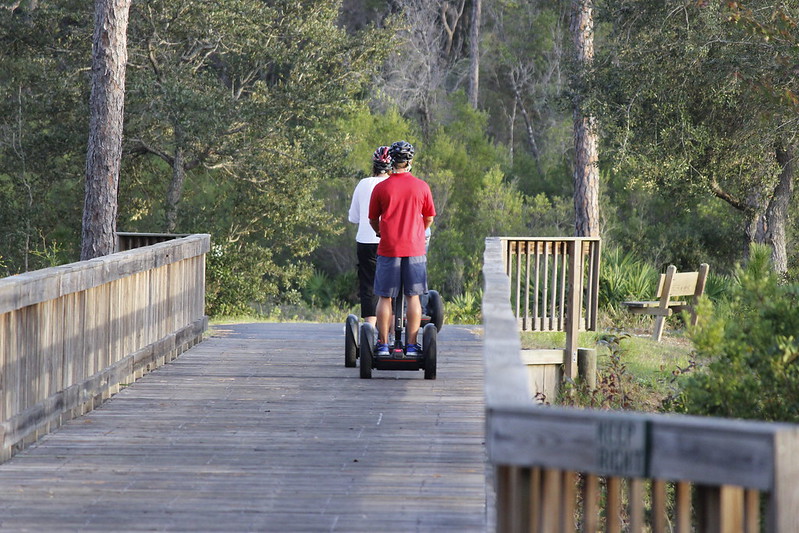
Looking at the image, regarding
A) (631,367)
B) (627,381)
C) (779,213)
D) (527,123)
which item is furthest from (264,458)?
(527,123)

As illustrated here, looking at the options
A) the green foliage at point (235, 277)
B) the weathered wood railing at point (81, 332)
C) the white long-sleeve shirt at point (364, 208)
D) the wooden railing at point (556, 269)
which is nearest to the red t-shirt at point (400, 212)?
the white long-sleeve shirt at point (364, 208)

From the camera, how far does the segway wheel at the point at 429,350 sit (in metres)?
8.26

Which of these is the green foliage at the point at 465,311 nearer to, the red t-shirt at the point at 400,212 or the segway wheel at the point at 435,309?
the segway wheel at the point at 435,309

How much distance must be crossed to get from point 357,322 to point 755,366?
436 centimetres

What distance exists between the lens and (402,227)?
314 inches

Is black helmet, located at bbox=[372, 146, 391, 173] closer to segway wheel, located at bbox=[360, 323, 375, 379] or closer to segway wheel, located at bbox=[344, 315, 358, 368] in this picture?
segway wheel, located at bbox=[344, 315, 358, 368]

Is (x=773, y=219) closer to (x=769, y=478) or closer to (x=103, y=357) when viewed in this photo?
(x=103, y=357)

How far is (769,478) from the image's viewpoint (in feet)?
8.83

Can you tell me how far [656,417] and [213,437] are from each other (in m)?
4.09

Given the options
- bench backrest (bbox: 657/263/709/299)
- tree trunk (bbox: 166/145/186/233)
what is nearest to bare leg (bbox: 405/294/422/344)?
bench backrest (bbox: 657/263/709/299)

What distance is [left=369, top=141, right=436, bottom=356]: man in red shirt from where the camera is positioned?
314 inches

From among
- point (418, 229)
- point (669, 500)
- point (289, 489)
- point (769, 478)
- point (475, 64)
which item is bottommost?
point (669, 500)

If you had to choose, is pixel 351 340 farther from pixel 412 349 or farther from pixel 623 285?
pixel 623 285

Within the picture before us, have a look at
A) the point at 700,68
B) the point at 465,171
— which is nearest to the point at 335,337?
the point at 700,68
